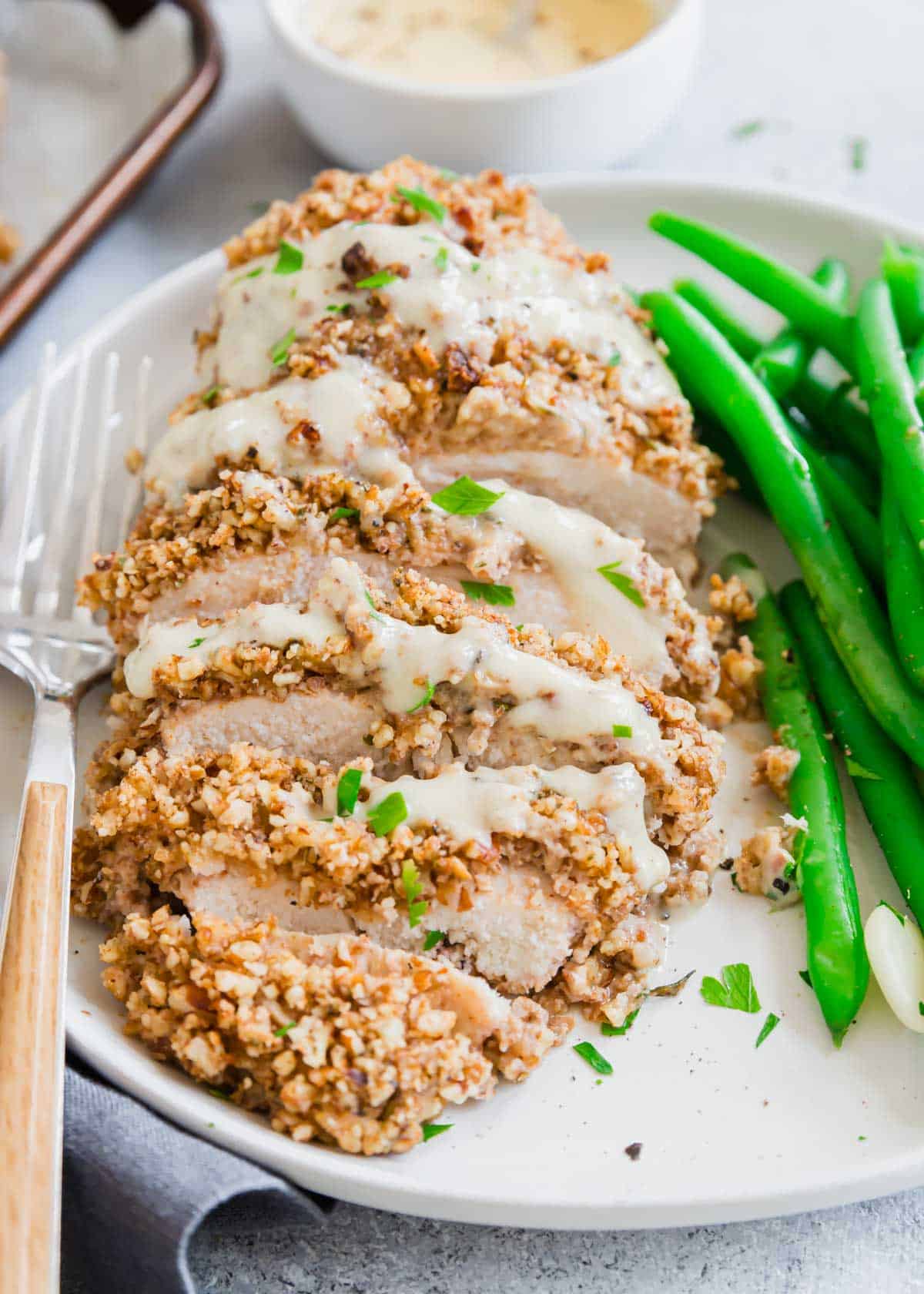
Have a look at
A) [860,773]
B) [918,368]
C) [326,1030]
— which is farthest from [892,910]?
[918,368]

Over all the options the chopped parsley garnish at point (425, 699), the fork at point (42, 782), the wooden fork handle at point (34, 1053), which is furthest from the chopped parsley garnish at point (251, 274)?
the wooden fork handle at point (34, 1053)

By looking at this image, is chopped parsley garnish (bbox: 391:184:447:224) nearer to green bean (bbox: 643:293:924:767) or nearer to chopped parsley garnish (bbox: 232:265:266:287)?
chopped parsley garnish (bbox: 232:265:266:287)

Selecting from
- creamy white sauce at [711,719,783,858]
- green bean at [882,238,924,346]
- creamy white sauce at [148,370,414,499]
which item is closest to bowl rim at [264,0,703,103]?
green bean at [882,238,924,346]

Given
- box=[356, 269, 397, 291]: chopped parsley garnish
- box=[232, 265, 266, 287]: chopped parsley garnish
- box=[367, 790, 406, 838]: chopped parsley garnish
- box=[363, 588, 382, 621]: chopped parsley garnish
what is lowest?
box=[367, 790, 406, 838]: chopped parsley garnish

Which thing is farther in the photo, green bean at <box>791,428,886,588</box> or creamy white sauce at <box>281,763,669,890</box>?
green bean at <box>791,428,886,588</box>

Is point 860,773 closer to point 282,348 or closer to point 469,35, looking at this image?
point 282,348

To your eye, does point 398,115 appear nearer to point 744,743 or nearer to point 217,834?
point 744,743

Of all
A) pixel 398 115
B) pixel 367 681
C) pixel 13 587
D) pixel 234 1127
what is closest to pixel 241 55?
pixel 398 115
